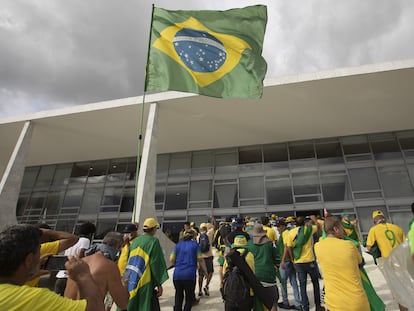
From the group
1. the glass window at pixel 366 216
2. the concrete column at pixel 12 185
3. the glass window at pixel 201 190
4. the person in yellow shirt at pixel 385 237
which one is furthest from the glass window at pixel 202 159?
the person in yellow shirt at pixel 385 237

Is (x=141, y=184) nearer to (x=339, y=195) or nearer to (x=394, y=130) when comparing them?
(x=339, y=195)

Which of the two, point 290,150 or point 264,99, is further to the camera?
point 290,150

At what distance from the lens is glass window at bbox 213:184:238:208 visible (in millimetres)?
14703

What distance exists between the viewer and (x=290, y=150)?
1559cm

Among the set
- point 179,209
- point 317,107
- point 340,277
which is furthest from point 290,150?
point 340,277

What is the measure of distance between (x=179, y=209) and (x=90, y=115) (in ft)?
24.5

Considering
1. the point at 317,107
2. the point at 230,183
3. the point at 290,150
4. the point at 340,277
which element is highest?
the point at 317,107

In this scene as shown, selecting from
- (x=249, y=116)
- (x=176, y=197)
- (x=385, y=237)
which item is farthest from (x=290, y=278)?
(x=176, y=197)

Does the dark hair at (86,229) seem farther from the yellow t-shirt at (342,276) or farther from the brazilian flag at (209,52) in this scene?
the yellow t-shirt at (342,276)

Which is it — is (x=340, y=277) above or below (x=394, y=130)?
below

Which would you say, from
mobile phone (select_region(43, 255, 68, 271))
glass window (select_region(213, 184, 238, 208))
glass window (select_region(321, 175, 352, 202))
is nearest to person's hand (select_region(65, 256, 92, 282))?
mobile phone (select_region(43, 255, 68, 271))

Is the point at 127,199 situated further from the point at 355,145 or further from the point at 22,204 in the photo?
the point at 355,145

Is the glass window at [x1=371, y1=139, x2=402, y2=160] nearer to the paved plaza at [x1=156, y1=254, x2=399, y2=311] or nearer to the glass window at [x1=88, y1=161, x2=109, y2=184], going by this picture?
the paved plaza at [x1=156, y1=254, x2=399, y2=311]

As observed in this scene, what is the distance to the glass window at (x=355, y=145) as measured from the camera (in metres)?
14.4
